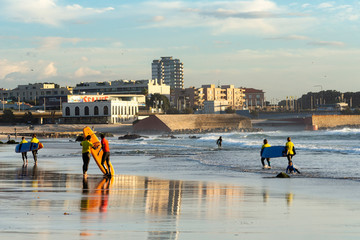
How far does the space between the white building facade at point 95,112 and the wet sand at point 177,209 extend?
136 metres

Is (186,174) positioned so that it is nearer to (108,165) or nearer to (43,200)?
(108,165)

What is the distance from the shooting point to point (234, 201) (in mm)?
16125

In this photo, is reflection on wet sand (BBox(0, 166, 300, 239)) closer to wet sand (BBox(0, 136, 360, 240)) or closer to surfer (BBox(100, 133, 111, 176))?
wet sand (BBox(0, 136, 360, 240))

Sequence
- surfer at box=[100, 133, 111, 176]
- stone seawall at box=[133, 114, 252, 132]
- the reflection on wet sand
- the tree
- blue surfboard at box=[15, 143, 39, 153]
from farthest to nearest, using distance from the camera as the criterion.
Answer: the tree, stone seawall at box=[133, 114, 252, 132], blue surfboard at box=[15, 143, 39, 153], surfer at box=[100, 133, 111, 176], the reflection on wet sand

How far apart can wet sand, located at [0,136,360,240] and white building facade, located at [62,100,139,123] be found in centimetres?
13565

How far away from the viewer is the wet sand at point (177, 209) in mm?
11031

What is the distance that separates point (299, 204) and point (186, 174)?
11292 millimetres

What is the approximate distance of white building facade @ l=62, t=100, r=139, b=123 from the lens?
15840 cm

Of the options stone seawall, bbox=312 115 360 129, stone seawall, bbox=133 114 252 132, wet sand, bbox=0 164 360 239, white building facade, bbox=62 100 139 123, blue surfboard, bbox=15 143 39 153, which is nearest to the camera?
wet sand, bbox=0 164 360 239

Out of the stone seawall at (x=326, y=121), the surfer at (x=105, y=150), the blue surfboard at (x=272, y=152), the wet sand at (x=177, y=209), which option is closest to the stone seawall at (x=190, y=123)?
the stone seawall at (x=326, y=121)

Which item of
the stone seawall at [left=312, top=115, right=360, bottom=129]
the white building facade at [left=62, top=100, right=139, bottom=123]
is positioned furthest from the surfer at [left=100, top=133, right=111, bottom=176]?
the stone seawall at [left=312, top=115, right=360, bottom=129]

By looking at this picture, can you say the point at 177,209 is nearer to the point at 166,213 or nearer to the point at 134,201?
the point at 166,213

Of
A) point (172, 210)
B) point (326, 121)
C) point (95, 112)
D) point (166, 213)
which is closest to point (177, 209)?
point (172, 210)

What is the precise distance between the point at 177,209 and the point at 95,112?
14893 cm
